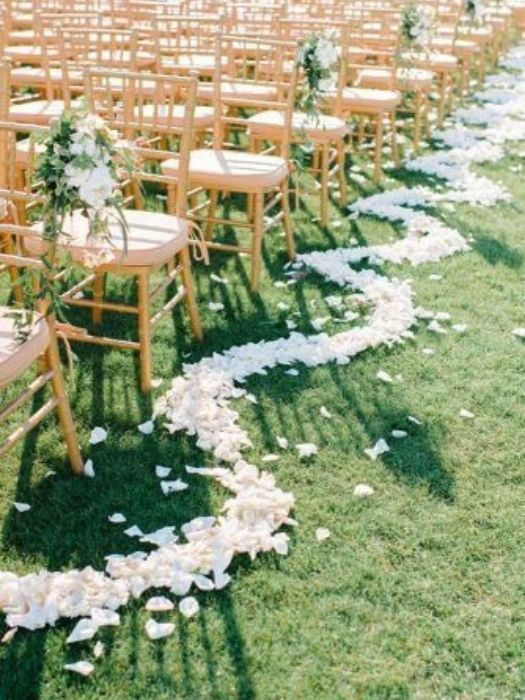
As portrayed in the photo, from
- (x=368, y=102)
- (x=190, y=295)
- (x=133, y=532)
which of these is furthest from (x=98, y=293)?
(x=368, y=102)

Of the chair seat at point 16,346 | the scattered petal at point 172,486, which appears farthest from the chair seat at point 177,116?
the scattered petal at point 172,486

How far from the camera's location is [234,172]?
4762mm

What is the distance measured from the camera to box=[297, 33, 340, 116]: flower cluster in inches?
213

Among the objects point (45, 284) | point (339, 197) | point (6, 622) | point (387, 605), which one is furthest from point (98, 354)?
point (339, 197)

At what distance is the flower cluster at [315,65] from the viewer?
213 inches

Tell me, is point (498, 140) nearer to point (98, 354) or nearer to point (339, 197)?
point (339, 197)

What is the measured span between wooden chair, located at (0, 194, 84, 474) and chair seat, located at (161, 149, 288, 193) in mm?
1507

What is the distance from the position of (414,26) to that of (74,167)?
4.97m

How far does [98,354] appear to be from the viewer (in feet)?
14.1

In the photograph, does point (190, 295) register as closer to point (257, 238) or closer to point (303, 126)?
point (257, 238)

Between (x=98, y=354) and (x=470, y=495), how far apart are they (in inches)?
76.1

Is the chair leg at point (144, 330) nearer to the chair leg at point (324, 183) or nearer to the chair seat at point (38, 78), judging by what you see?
the chair leg at point (324, 183)

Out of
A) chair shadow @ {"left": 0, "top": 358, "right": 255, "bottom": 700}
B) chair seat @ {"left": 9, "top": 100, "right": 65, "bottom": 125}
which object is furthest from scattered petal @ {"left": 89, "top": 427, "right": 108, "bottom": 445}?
chair seat @ {"left": 9, "top": 100, "right": 65, "bottom": 125}

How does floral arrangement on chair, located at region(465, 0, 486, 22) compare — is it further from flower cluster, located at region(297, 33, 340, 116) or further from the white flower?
the white flower
